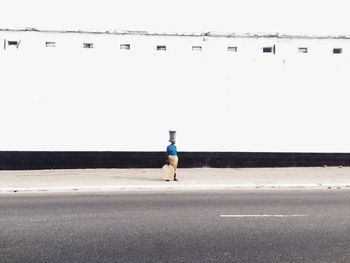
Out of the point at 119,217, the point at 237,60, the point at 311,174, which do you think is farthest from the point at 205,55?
the point at 119,217

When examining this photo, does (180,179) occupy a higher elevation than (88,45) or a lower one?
lower

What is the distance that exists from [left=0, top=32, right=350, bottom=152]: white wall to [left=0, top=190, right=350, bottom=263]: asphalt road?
763 centimetres

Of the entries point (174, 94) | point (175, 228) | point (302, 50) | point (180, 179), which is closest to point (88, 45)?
point (174, 94)

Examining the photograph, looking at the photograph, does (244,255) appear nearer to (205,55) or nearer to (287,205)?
(287,205)

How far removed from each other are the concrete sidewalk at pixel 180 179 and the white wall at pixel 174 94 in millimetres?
1981

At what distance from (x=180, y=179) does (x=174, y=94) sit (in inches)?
230

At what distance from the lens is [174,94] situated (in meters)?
19.9

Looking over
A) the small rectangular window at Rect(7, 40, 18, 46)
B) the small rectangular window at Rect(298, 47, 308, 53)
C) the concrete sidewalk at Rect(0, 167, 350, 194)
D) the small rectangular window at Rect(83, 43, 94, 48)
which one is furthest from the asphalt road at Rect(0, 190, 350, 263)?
the small rectangular window at Rect(298, 47, 308, 53)

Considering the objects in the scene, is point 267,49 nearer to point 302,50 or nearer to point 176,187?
point 302,50

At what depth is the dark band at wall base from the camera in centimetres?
1816

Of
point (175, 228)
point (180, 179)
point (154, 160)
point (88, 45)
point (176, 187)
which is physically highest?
point (88, 45)

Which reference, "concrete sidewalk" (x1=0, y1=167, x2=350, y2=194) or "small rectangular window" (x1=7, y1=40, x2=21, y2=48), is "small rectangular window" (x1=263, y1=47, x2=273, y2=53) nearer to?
"concrete sidewalk" (x1=0, y1=167, x2=350, y2=194)

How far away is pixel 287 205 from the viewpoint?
10531 millimetres

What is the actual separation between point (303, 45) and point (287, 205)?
1183cm
